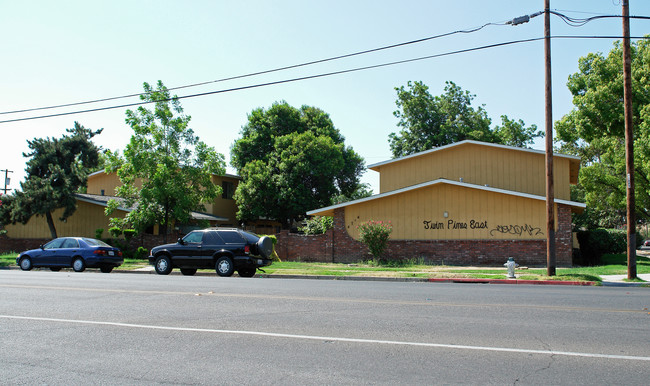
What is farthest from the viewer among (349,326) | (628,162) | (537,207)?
(537,207)

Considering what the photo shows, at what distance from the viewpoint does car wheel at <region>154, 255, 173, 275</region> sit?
1966 cm

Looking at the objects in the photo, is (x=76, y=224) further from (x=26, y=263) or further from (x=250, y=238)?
(x=250, y=238)

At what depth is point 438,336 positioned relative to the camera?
745cm

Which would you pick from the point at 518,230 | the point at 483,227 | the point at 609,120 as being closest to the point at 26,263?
the point at 483,227

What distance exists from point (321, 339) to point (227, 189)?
3922 cm

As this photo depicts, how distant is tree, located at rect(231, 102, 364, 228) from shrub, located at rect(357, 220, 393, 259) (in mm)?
18233

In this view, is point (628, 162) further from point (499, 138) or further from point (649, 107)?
point (499, 138)

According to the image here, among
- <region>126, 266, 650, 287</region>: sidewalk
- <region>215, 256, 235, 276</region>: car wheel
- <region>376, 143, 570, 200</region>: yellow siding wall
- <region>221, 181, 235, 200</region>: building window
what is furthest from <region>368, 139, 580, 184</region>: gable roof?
<region>221, 181, 235, 200</region>: building window

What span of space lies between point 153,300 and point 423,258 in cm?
1674

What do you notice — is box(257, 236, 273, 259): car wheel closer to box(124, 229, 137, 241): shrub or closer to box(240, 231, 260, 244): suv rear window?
box(240, 231, 260, 244): suv rear window

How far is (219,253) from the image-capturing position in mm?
18750

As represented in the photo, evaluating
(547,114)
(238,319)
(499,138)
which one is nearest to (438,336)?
(238,319)

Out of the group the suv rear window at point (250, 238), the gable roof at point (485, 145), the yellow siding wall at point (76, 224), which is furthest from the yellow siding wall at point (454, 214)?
the yellow siding wall at point (76, 224)

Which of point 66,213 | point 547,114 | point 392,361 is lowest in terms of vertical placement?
point 392,361
